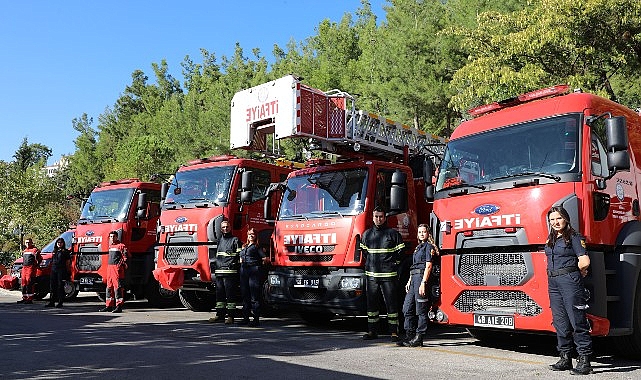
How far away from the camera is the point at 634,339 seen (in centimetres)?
642

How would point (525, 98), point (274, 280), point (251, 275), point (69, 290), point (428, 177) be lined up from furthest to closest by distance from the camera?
1. point (69, 290)
2. point (251, 275)
3. point (274, 280)
4. point (428, 177)
5. point (525, 98)

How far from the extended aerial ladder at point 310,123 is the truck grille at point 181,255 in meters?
2.08

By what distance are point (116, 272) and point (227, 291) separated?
325cm

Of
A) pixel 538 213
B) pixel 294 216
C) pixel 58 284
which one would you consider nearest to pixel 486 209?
pixel 538 213

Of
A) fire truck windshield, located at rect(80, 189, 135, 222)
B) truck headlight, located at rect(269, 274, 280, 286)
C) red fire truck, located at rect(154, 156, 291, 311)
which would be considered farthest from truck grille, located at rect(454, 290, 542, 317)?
fire truck windshield, located at rect(80, 189, 135, 222)

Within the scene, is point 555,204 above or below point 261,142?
below

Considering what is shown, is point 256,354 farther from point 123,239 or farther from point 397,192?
point 123,239

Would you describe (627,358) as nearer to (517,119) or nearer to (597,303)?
(597,303)

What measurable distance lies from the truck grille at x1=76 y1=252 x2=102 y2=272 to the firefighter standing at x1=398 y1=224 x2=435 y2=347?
7.95 meters

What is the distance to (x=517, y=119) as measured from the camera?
23.0ft

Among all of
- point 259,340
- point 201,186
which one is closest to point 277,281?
A: point 259,340

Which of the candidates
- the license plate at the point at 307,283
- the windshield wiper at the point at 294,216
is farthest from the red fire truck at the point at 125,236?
the license plate at the point at 307,283

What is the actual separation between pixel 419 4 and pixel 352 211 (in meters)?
15.4

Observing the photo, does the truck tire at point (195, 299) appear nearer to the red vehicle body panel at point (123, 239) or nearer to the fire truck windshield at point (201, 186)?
the red vehicle body panel at point (123, 239)
